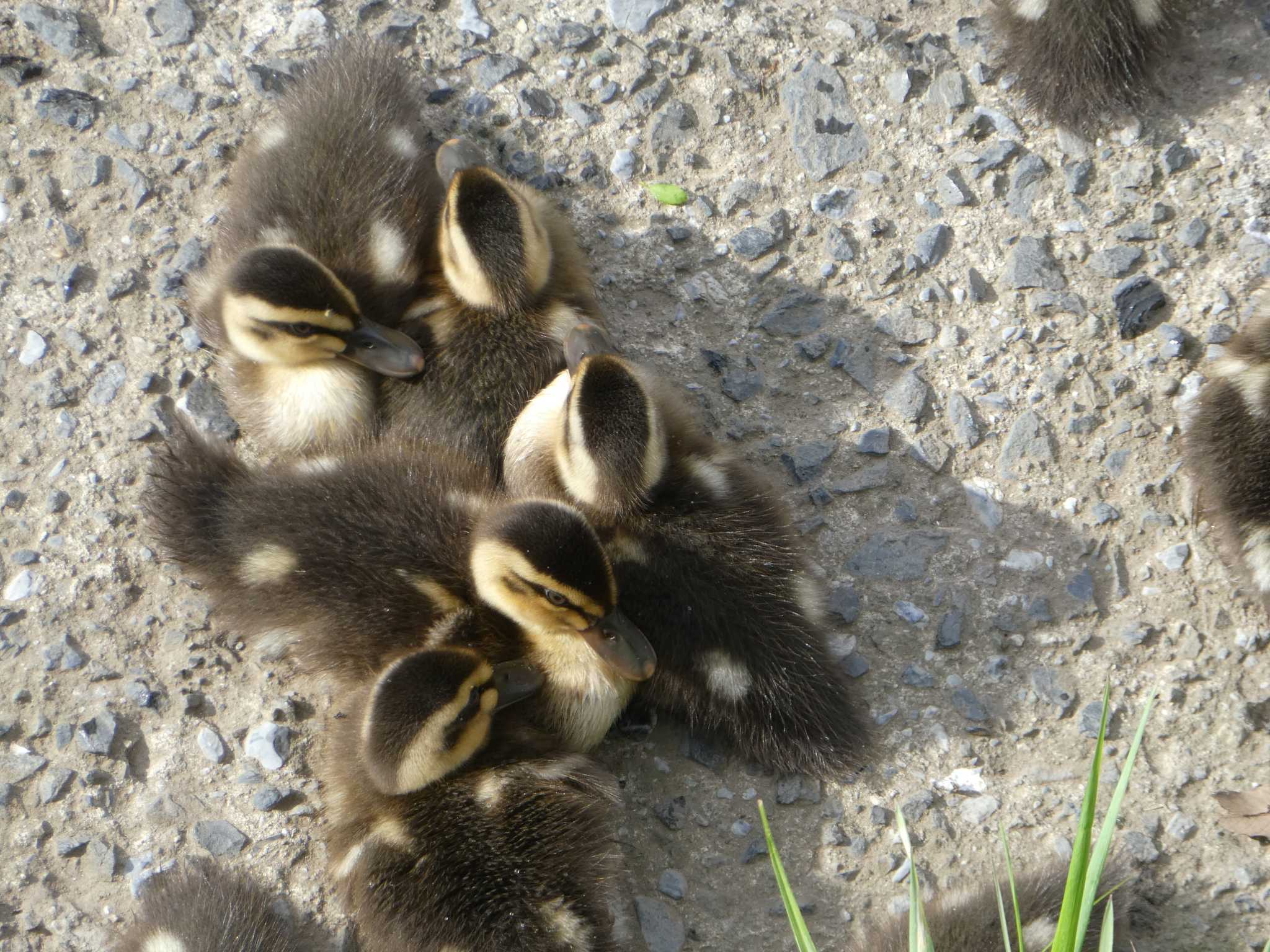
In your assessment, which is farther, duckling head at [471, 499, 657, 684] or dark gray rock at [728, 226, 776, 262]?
dark gray rock at [728, 226, 776, 262]

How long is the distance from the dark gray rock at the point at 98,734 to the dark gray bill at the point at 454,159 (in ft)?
4.11

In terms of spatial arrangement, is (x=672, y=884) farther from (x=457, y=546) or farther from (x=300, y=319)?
(x=300, y=319)

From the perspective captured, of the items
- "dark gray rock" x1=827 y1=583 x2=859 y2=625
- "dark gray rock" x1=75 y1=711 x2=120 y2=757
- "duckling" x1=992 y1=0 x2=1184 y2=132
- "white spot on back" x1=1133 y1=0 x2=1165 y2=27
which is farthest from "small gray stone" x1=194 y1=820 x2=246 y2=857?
"white spot on back" x1=1133 y1=0 x2=1165 y2=27

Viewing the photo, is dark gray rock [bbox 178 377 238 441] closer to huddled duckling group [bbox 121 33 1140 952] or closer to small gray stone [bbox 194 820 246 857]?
huddled duckling group [bbox 121 33 1140 952]

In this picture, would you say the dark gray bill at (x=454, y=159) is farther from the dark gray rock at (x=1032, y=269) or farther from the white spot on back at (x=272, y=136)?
the dark gray rock at (x=1032, y=269)

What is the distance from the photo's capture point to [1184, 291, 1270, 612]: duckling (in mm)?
2252

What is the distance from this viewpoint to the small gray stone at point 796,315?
268 centimetres

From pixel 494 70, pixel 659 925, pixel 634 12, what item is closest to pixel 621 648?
pixel 659 925

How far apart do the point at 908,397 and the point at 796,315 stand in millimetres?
305

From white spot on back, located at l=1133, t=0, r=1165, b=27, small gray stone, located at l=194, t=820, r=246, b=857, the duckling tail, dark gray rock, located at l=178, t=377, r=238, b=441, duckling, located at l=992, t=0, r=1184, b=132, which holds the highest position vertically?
white spot on back, located at l=1133, t=0, r=1165, b=27

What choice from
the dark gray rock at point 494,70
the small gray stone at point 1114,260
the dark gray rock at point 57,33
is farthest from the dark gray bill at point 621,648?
the dark gray rock at point 57,33

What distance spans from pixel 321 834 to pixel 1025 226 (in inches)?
75.2

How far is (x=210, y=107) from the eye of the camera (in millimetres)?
2873

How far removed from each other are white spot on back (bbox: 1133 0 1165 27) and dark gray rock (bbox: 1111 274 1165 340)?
1.87 feet
